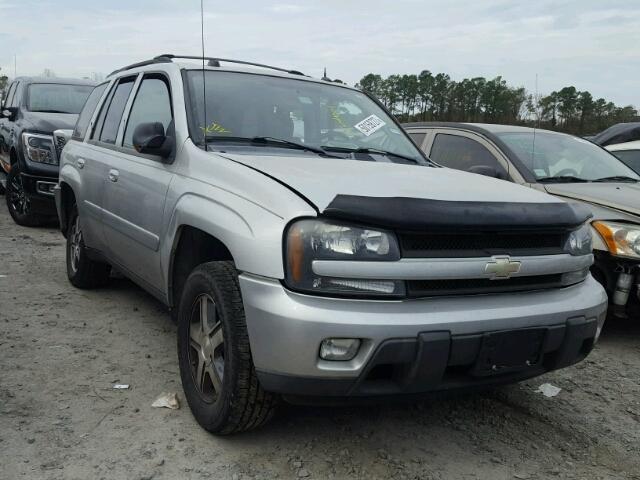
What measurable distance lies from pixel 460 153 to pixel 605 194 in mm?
1380

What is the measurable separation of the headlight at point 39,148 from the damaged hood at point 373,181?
5753mm

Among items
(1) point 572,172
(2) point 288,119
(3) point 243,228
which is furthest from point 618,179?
(3) point 243,228

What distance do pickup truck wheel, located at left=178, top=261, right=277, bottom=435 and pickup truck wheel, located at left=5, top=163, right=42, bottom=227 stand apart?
19.3 feet

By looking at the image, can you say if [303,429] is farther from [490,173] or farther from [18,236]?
[18,236]

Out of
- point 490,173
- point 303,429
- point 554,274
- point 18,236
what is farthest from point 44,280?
point 554,274

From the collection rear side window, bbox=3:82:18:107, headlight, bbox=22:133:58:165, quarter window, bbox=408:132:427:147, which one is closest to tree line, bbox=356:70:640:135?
quarter window, bbox=408:132:427:147

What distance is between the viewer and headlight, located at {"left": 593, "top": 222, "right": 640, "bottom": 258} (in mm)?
4099

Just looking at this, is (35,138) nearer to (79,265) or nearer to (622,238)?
(79,265)

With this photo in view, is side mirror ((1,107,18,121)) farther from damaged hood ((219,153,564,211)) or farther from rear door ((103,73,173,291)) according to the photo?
damaged hood ((219,153,564,211))

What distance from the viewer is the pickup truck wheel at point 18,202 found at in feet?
26.3

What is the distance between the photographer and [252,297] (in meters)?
2.37

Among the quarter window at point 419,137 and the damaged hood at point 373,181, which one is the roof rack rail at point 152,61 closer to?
the damaged hood at point 373,181

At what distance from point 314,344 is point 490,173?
8.40ft

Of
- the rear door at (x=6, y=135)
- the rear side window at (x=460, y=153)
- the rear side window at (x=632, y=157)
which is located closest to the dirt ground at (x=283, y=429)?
the rear side window at (x=460, y=153)
